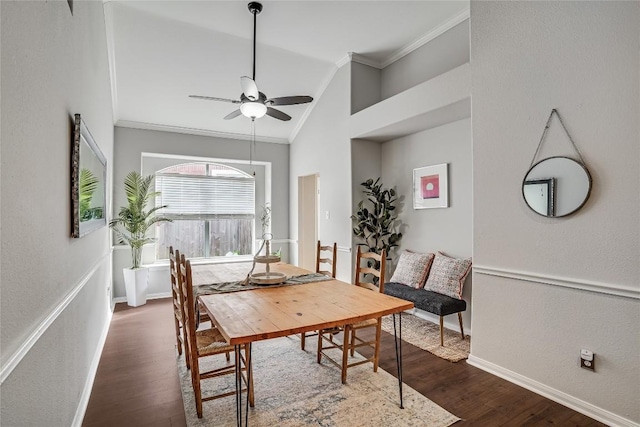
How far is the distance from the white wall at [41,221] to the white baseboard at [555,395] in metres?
2.85

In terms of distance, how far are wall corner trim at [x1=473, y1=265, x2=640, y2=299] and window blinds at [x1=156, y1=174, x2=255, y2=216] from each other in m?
4.45

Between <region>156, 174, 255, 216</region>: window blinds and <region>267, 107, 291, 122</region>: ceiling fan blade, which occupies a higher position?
<region>267, 107, 291, 122</region>: ceiling fan blade

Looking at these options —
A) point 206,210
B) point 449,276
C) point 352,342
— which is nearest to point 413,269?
point 449,276

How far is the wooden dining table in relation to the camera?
169cm

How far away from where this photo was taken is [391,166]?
181 inches

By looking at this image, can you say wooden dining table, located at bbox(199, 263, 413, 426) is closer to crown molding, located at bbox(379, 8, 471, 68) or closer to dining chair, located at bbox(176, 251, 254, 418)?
dining chair, located at bbox(176, 251, 254, 418)

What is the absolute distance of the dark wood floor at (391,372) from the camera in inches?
83.0

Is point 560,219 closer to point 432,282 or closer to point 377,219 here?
point 432,282

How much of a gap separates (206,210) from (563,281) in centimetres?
521

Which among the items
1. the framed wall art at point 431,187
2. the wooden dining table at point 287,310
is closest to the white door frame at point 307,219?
the framed wall art at point 431,187

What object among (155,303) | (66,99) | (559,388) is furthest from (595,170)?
(155,303)

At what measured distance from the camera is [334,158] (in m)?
4.87

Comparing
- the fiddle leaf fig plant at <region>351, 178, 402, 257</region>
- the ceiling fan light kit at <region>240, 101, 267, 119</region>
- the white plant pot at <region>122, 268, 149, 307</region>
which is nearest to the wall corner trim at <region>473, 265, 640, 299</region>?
the fiddle leaf fig plant at <region>351, 178, 402, 257</region>

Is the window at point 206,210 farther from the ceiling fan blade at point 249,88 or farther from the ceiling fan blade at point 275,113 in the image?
the ceiling fan blade at point 249,88
